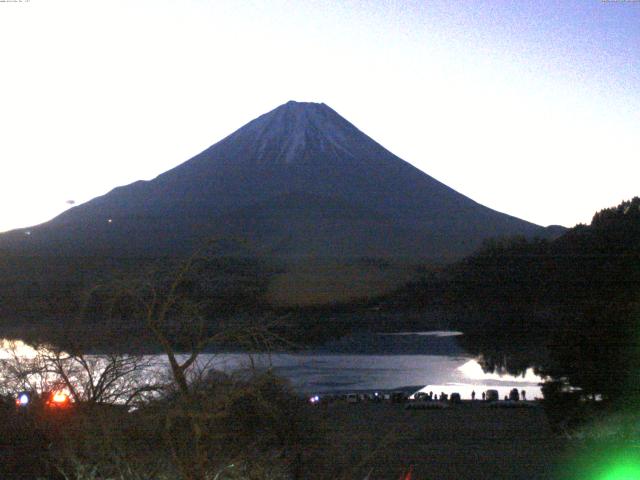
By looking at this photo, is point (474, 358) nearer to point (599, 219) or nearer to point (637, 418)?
point (599, 219)

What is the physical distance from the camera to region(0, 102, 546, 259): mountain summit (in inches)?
915

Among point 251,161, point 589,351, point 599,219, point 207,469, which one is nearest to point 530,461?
point 589,351

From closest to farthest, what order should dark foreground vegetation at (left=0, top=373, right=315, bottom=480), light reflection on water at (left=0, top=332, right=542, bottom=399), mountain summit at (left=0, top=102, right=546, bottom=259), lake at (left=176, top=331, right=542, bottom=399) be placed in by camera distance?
dark foreground vegetation at (left=0, top=373, right=315, bottom=480) < light reflection on water at (left=0, top=332, right=542, bottom=399) < lake at (left=176, top=331, right=542, bottom=399) < mountain summit at (left=0, top=102, right=546, bottom=259)

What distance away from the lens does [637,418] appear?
41.0 feet

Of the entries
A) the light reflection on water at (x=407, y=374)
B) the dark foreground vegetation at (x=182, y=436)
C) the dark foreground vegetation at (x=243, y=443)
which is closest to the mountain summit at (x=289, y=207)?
the light reflection on water at (x=407, y=374)

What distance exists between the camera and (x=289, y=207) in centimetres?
4072

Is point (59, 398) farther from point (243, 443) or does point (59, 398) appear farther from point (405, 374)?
point (405, 374)

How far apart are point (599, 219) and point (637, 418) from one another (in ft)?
45.2

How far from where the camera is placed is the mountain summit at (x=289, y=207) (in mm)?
23250

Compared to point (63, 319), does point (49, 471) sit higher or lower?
lower

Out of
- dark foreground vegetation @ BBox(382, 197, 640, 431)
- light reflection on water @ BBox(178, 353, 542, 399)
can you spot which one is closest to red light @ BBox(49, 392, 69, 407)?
dark foreground vegetation @ BBox(382, 197, 640, 431)

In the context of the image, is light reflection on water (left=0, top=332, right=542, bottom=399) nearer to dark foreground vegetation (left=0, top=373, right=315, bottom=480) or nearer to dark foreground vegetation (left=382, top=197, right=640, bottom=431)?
dark foreground vegetation (left=382, top=197, right=640, bottom=431)

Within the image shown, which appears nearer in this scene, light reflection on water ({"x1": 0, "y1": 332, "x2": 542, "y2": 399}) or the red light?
the red light

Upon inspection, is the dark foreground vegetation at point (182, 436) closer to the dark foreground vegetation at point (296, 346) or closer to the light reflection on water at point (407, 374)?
the dark foreground vegetation at point (296, 346)
